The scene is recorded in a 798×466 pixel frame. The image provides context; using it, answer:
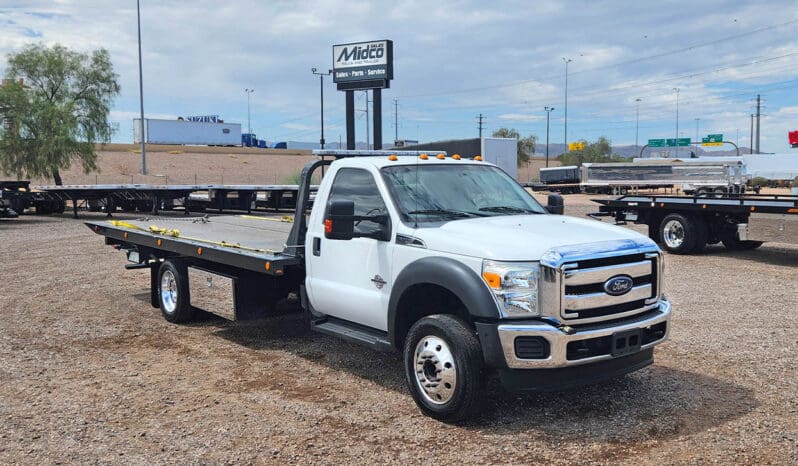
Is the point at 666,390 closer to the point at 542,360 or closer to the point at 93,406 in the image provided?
the point at 542,360

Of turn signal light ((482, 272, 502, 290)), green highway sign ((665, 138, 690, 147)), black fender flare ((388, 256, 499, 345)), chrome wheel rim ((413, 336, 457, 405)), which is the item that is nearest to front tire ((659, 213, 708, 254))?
black fender flare ((388, 256, 499, 345))

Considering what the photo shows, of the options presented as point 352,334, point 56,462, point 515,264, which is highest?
point 515,264

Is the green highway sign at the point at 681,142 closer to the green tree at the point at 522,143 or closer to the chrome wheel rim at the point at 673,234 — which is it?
the green tree at the point at 522,143

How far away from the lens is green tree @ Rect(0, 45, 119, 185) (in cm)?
3456

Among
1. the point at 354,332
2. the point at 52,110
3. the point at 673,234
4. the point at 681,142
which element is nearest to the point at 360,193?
the point at 354,332

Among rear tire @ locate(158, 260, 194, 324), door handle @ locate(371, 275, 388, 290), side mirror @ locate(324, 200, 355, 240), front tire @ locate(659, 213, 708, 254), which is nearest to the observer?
side mirror @ locate(324, 200, 355, 240)

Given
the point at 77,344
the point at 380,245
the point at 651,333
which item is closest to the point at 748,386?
the point at 651,333

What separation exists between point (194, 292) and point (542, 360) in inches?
179

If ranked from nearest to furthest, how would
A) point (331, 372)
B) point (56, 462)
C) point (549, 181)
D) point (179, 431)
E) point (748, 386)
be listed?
point (56, 462), point (179, 431), point (748, 386), point (331, 372), point (549, 181)

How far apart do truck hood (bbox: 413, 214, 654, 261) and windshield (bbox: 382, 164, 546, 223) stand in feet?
0.82

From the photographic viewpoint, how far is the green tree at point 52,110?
3456cm

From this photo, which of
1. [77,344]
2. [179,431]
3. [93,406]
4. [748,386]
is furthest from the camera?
[77,344]

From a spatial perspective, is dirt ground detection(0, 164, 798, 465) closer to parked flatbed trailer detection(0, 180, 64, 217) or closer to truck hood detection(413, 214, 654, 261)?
truck hood detection(413, 214, 654, 261)

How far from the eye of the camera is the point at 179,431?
5016 millimetres
